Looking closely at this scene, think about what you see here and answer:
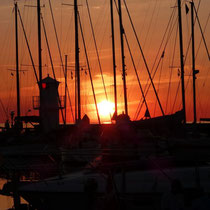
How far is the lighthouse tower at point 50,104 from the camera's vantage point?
55594 millimetres

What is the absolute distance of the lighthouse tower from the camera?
55.6m

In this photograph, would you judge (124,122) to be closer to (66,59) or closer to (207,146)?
(207,146)

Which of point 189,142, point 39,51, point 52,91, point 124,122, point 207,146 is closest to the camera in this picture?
point 207,146

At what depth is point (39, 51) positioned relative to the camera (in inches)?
1975

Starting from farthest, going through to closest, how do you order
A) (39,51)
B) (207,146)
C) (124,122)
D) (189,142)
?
(39,51), (124,122), (189,142), (207,146)

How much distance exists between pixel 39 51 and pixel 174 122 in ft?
55.1

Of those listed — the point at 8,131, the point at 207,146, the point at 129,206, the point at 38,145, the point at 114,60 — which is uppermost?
the point at 114,60

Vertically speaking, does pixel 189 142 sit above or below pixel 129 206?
above

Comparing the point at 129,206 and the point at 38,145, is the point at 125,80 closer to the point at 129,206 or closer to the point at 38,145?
the point at 38,145

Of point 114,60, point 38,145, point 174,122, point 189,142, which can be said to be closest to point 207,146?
point 189,142

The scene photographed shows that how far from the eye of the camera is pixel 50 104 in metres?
56.2

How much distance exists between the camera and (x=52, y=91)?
57.0m

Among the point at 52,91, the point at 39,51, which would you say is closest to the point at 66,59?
the point at 52,91

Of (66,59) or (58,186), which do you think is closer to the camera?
(58,186)
